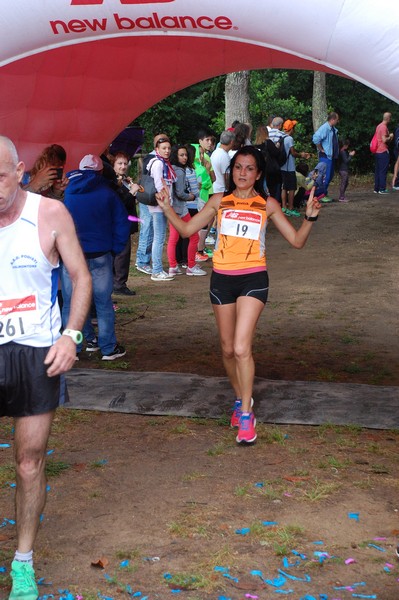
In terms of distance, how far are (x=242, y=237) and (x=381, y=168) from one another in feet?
57.2

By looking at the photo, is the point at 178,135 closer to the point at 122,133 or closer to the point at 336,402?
the point at 122,133

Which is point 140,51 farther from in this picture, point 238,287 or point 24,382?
point 24,382

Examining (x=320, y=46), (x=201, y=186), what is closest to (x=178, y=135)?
(x=201, y=186)

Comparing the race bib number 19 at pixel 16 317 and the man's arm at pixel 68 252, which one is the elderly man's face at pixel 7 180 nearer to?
the man's arm at pixel 68 252

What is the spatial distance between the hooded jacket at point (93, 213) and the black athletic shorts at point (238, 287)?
2054 millimetres

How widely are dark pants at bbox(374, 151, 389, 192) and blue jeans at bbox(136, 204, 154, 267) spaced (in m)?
10.3

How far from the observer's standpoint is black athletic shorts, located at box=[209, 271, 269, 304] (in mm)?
6504

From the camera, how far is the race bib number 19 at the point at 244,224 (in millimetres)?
6566

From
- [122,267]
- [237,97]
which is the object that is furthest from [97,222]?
[237,97]

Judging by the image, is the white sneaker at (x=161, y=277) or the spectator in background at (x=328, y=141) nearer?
the white sneaker at (x=161, y=277)

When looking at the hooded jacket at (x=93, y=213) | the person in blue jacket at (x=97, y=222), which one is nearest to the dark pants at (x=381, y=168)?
the person in blue jacket at (x=97, y=222)

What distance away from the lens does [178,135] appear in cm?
3234

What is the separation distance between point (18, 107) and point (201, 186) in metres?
6.75

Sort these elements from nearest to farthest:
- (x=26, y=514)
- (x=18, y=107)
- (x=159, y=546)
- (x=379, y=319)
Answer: (x=26, y=514), (x=159, y=546), (x=18, y=107), (x=379, y=319)
